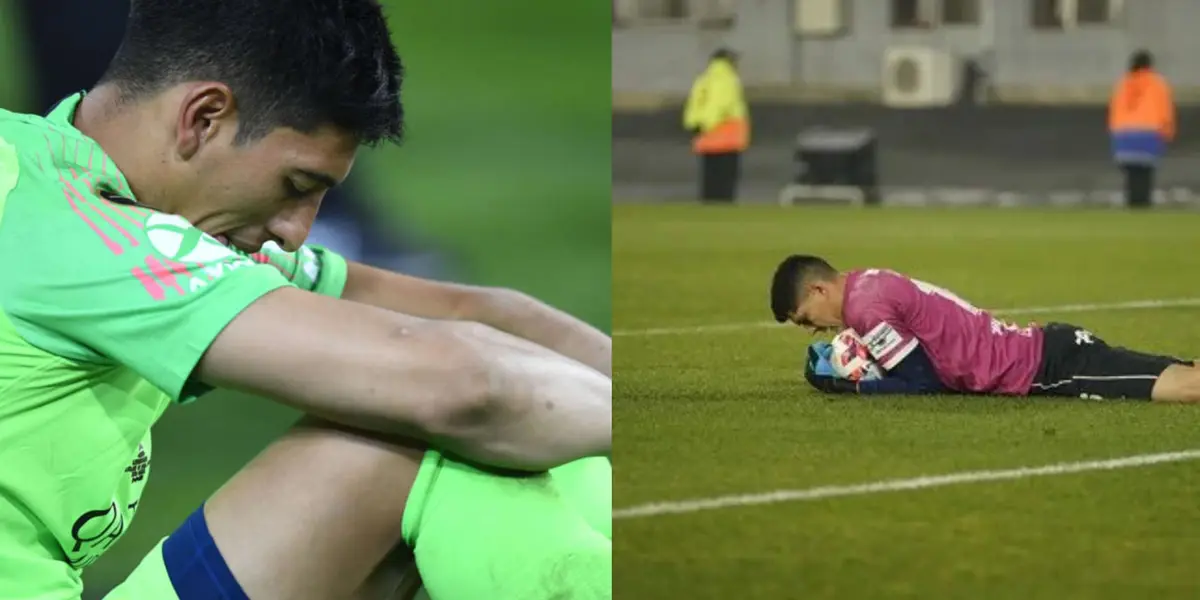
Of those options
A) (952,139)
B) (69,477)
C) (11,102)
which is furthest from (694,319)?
(952,139)

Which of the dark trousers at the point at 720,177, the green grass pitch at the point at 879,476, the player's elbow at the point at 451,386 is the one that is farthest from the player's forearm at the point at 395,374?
the dark trousers at the point at 720,177

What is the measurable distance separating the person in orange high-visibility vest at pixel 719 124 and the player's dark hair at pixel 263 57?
3.77 ft

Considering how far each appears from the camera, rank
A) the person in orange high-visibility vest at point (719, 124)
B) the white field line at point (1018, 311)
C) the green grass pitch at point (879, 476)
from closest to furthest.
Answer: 1. the green grass pitch at point (879, 476)
2. the white field line at point (1018, 311)
3. the person in orange high-visibility vest at point (719, 124)

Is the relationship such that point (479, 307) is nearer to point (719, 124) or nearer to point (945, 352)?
point (945, 352)

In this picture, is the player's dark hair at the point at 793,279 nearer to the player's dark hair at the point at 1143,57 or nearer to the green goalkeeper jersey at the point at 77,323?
the green goalkeeper jersey at the point at 77,323

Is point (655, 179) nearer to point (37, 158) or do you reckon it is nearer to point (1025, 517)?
point (1025, 517)

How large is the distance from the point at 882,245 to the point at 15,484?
1.26m

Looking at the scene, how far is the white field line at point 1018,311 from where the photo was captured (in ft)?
5.04

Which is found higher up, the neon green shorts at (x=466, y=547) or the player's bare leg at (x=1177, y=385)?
the neon green shorts at (x=466, y=547)

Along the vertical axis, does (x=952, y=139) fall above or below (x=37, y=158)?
below

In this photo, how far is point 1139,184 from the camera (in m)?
3.71

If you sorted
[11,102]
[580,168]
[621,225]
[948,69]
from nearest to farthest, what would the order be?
[11,102] → [580,168] → [621,225] → [948,69]

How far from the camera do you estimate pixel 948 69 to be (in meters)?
2.93

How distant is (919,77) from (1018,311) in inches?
70.1
